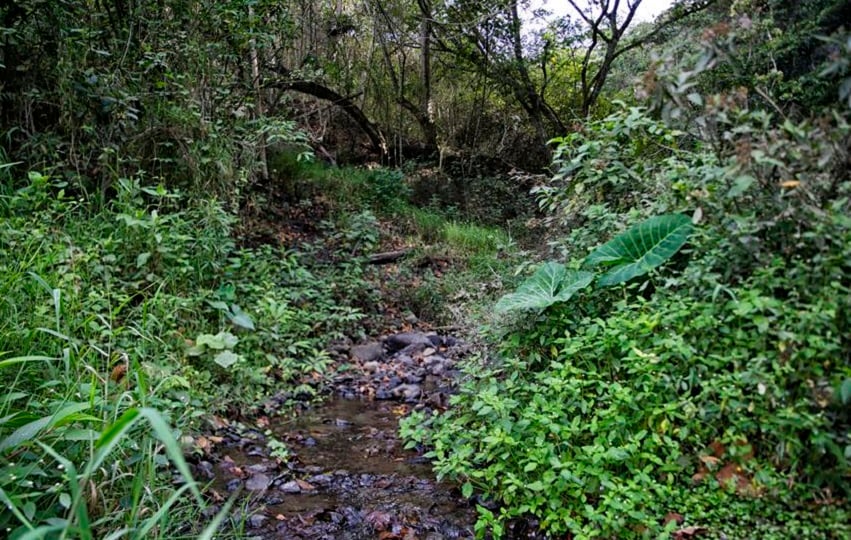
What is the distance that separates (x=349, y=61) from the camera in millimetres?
9633

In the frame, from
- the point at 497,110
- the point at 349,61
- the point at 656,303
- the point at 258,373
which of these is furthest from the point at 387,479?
the point at 497,110

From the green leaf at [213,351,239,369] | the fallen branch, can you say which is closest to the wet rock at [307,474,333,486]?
the green leaf at [213,351,239,369]

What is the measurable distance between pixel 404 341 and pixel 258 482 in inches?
100

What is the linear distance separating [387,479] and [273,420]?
1.08m

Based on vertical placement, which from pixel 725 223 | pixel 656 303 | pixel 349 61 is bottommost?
pixel 656 303

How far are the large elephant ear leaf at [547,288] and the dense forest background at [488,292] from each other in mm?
18

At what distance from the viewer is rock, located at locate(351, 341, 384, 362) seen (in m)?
4.69

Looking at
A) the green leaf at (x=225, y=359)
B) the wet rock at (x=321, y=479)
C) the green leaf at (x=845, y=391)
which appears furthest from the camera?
the green leaf at (x=225, y=359)

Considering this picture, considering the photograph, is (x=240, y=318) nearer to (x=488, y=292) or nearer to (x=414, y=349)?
(x=414, y=349)

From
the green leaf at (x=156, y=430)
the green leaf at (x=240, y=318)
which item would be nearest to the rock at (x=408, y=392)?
the green leaf at (x=240, y=318)

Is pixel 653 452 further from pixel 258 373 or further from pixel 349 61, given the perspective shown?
pixel 349 61

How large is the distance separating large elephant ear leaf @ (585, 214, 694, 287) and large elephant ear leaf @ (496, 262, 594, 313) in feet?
0.39

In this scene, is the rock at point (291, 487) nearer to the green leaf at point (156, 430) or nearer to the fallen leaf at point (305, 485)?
the fallen leaf at point (305, 485)

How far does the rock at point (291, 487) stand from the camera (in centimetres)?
260
